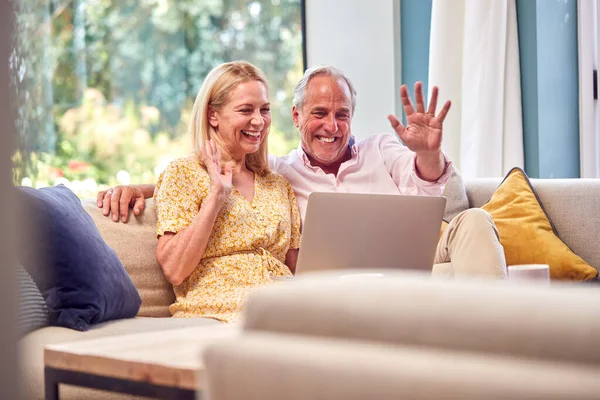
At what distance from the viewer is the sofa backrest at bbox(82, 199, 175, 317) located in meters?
2.71

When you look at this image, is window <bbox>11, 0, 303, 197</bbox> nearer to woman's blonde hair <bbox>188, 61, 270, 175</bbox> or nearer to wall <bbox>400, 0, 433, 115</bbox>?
wall <bbox>400, 0, 433, 115</bbox>

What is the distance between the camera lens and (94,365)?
1.54 metres

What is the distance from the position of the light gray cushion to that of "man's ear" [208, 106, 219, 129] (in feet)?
3.32

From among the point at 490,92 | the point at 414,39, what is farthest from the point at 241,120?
the point at 414,39

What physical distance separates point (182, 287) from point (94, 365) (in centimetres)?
115

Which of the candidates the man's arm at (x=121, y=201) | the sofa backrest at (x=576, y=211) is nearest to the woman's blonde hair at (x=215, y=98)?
the man's arm at (x=121, y=201)

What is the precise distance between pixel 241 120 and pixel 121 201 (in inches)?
19.9

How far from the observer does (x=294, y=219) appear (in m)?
2.92

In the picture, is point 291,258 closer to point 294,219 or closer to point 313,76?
point 294,219

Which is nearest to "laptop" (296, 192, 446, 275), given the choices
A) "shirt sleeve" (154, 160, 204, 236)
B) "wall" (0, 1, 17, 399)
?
"shirt sleeve" (154, 160, 204, 236)

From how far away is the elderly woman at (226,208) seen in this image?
8.45ft

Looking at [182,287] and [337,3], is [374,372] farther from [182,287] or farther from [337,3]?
[337,3]

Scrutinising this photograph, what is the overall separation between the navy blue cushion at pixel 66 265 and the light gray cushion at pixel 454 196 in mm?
1502

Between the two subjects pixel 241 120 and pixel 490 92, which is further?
pixel 490 92
